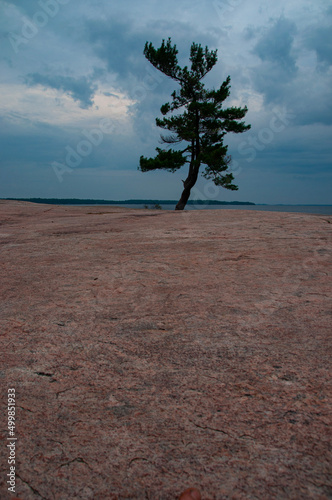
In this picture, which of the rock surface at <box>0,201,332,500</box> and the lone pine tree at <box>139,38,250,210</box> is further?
the lone pine tree at <box>139,38,250,210</box>

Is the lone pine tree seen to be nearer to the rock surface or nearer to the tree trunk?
the tree trunk

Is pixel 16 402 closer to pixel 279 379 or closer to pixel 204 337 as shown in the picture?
pixel 204 337

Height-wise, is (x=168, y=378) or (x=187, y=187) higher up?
(x=187, y=187)

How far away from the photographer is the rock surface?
91cm

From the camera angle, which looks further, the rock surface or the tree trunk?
the tree trunk

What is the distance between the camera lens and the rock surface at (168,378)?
0.91 m

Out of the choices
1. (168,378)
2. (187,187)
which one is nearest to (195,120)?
(187,187)

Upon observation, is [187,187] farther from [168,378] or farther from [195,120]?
[168,378]

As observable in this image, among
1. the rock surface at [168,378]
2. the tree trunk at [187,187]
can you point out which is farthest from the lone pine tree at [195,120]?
the rock surface at [168,378]

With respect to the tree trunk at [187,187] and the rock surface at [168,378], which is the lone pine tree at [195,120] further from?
the rock surface at [168,378]

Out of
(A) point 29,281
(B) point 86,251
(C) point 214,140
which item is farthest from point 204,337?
(C) point 214,140

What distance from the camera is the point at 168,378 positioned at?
4.36ft

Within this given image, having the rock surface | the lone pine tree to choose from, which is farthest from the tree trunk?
the rock surface

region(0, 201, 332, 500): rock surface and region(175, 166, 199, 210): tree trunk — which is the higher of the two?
region(175, 166, 199, 210): tree trunk
